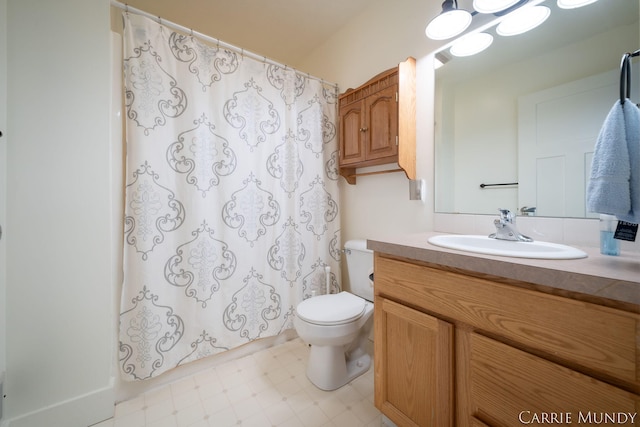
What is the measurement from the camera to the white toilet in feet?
4.07

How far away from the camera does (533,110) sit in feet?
3.49

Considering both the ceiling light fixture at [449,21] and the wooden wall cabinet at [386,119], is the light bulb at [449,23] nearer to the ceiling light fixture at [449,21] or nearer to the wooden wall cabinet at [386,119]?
the ceiling light fixture at [449,21]

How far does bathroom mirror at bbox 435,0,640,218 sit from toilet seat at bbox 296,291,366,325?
751mm

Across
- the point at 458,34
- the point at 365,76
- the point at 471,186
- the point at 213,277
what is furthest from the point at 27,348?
the point at 458,34

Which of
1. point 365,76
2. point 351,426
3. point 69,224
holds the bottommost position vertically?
point 351,426

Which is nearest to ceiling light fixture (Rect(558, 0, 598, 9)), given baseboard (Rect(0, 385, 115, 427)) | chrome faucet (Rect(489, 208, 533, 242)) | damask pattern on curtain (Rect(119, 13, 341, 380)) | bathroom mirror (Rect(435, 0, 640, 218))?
bathroom mirror (Rect(435, 0, 640, 218))

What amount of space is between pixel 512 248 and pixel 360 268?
0.86m

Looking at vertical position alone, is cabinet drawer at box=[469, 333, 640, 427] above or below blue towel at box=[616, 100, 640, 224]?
below

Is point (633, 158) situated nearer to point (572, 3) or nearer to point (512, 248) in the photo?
point (512, 248)

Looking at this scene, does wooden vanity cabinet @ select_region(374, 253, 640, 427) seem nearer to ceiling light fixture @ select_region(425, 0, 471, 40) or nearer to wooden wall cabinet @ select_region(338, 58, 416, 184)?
wooden wall cabinet @ select_region(338, 58, 416, 184)

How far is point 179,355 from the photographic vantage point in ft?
4.38

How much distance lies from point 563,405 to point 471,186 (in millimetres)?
930

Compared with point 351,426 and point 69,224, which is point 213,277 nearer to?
point 69,224

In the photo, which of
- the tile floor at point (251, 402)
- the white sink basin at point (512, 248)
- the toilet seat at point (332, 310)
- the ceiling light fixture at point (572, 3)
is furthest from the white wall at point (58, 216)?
the ceiling light fixture at point (572, 3)
